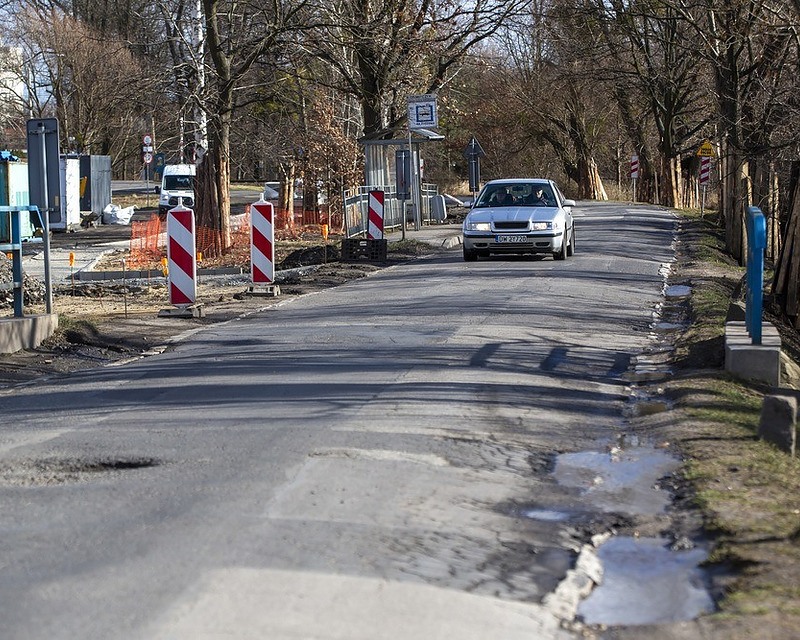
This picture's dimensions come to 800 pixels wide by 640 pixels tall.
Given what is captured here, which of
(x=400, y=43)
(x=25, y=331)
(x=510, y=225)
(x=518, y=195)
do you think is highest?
(x=400, y=43)

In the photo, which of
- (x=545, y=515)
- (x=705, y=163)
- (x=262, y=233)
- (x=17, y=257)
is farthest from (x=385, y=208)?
(x=545, y=515)

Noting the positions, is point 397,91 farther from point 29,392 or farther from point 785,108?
point 29,392

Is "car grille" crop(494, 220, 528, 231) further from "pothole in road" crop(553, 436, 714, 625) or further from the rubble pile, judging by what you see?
"pothole in road" crop(553, 436, 714, 625)

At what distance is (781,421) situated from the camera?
7438 mm

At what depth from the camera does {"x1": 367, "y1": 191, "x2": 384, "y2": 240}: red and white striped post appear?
23.8 metres

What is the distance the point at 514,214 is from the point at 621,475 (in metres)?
15.4

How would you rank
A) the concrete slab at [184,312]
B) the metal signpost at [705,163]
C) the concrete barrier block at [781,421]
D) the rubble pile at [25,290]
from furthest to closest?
the metal signpost at [705,163] → the rubble pile at [25,290] → the concrete slab at [184,312] → the concrete barrier block at [781,421]

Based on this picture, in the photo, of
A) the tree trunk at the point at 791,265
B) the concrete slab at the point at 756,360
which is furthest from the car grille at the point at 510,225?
the concrete slab at the point at 756,360

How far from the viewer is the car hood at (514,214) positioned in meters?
22.1

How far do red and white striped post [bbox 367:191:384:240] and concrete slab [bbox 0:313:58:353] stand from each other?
11.1 meters

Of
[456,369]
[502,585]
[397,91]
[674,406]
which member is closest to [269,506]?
[502,585]

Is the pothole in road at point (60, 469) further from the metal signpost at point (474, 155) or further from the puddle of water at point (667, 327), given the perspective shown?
the metal signpost at point (474, 155)

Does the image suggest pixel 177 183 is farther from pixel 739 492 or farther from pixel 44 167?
pixel 739 492

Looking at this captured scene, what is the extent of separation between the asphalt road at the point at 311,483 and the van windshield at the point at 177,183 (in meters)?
36.6
